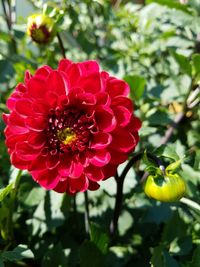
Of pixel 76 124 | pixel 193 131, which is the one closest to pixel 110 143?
pixel 76 124

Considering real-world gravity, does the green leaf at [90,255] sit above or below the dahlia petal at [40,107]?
below

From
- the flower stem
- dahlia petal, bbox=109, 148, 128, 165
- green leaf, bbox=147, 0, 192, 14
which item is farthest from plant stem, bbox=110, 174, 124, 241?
green leaf, bbox=147, 0, 192, 14

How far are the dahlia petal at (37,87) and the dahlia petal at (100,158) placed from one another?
13 centimetres

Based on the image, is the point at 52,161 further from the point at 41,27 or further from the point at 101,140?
the point at 41,27

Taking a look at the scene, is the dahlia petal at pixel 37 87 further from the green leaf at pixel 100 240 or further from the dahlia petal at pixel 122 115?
the green leaf at pixel 100 240

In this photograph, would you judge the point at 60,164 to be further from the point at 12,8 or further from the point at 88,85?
the point at 12,8

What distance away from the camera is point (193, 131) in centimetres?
135

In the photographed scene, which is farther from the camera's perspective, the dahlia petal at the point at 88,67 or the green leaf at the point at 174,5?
the green leaf at the point at 174,5

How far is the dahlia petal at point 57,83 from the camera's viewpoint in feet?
2.43

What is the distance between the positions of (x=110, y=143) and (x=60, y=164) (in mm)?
96

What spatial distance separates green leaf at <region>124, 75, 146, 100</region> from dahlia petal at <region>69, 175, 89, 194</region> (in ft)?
1.13

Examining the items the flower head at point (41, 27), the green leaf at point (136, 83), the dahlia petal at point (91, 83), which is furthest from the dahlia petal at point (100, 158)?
the flower head at point (41, 27)

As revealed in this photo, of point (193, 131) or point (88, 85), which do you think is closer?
point (88, 85)

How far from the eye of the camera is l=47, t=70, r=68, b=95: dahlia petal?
0.74 meters
